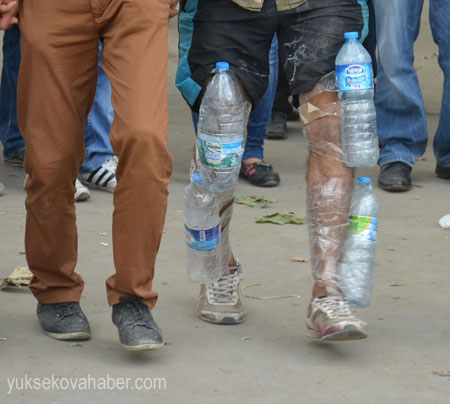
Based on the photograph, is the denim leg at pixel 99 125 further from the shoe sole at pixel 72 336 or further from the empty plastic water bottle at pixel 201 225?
the shoe sole at pixel 72 336

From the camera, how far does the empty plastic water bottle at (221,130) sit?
3.78 metres

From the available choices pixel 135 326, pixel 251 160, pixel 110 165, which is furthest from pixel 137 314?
pixel 251 160

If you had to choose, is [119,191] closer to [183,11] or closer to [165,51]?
[165,51]

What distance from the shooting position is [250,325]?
4082 mm

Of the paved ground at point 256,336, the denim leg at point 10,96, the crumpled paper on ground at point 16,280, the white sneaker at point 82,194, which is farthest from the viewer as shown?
the denim leg at point 10,96

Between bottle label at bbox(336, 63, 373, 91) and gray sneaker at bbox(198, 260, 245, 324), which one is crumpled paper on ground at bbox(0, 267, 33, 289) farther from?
bottle label at bbox(336, 63, 373, 91)

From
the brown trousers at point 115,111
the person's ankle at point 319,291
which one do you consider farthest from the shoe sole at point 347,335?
the brown trousers at point 115,111

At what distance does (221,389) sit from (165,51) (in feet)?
3.83

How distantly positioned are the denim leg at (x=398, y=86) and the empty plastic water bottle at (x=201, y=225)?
2692 millimetres

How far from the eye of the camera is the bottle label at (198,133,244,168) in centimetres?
377

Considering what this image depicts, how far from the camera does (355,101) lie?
3748mm

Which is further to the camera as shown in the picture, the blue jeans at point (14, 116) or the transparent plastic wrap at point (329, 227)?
the blue jeans at point (14, 116)

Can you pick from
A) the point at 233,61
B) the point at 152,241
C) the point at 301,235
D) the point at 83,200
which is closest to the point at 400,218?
the point at 301,235

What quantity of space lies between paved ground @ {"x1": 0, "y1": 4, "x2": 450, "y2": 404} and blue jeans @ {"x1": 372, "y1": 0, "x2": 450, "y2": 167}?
2.54 feet
